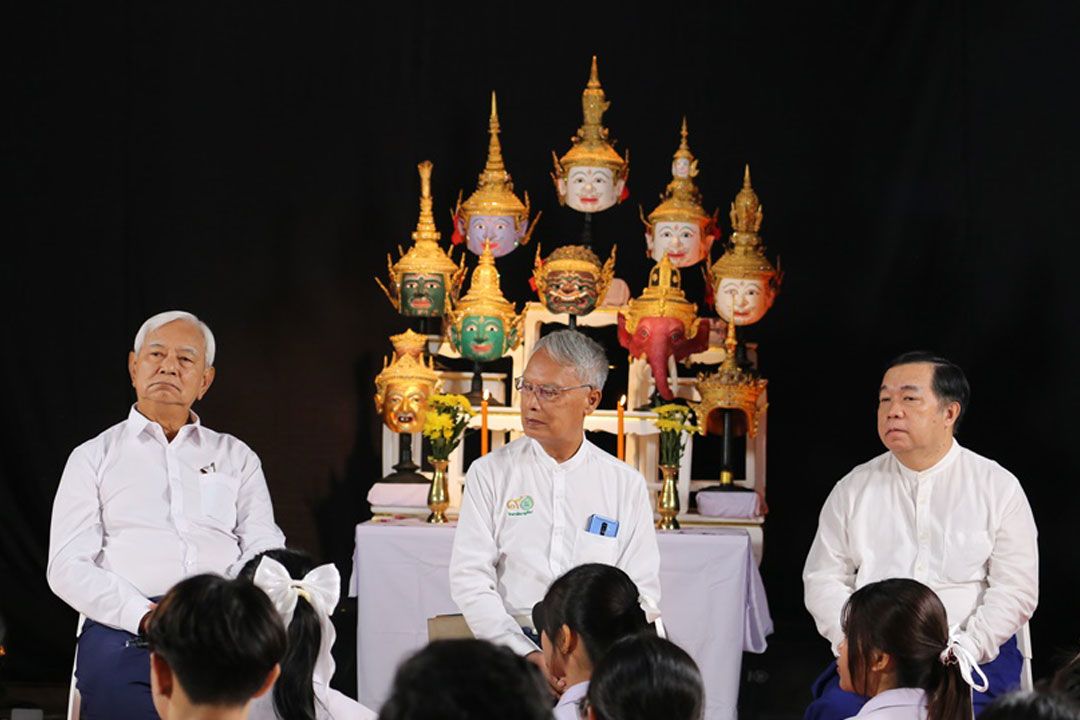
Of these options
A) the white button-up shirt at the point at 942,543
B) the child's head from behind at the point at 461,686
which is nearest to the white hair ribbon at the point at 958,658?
the white button-up shirt at the point at 942,543

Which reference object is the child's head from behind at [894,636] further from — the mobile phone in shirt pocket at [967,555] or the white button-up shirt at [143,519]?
the white button-up shirt at [143,519]

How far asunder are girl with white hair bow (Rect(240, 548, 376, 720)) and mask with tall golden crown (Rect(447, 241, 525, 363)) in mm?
1928

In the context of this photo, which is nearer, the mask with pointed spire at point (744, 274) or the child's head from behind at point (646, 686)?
the child's head from behind at point (646, 686)

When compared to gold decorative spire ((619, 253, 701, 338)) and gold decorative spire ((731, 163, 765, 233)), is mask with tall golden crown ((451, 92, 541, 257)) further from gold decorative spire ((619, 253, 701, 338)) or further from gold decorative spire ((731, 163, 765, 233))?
gold decorative spire ((731, 163, 765, 233))

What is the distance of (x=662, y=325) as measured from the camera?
466 centimetres

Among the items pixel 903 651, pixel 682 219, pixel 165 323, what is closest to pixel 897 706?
pixel 903 651

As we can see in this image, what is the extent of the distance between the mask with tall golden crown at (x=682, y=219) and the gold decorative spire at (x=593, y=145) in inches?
7.2

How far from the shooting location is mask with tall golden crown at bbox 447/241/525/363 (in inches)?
185

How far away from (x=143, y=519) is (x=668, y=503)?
1711 mm

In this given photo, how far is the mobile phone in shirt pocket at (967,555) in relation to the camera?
349cm

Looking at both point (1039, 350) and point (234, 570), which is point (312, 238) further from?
point (1039, 350)

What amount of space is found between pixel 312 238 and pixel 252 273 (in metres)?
0.26

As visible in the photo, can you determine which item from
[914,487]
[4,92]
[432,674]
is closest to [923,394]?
[914,487]

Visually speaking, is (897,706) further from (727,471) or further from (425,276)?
(425,276)
